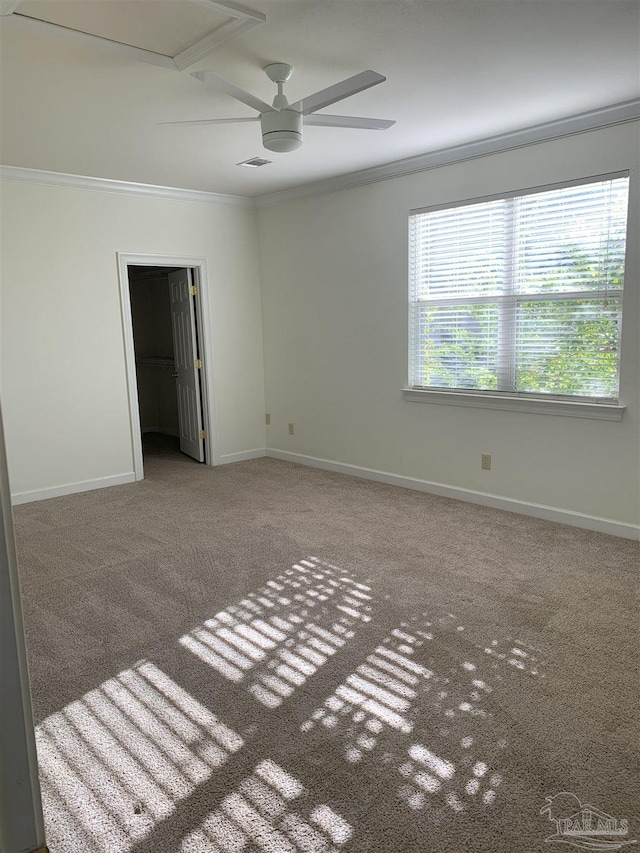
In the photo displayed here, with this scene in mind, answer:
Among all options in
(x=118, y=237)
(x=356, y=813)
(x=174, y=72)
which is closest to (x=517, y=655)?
(x=356, y=813)

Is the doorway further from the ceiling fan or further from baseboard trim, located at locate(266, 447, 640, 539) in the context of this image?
the ceiling fan

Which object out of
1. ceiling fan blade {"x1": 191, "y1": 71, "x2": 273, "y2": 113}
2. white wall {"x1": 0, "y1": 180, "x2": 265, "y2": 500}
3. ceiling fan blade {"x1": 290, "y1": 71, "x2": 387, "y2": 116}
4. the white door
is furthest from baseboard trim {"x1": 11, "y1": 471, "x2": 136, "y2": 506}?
ceiling fan blade {"x1": 290, "y1": 71, "x2": 387, "y2": 116}

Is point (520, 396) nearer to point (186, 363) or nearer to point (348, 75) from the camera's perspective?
point (348, 75)

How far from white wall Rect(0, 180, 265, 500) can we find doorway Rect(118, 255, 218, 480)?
100mm

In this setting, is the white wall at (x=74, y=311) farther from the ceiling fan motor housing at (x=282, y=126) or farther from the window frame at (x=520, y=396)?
the ceiling fan motor housing at (x=282, y=126)

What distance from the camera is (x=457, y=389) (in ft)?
15.3

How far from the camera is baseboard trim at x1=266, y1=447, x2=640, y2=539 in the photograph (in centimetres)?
394

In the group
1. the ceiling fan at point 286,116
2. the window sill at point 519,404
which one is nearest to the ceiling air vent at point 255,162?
the ceiling fan at point 286,116

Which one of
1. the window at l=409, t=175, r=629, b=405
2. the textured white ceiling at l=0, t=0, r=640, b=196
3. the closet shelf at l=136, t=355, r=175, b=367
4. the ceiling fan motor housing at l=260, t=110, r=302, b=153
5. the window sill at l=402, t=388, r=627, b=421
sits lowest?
the window sill at l=402, t=388, r=627, b=421

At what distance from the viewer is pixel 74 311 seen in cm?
502

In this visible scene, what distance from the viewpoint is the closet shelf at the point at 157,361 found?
751 centimetres

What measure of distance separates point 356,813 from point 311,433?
4349mm

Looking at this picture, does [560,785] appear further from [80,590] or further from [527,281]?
[527,281]

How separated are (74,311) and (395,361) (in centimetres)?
272
